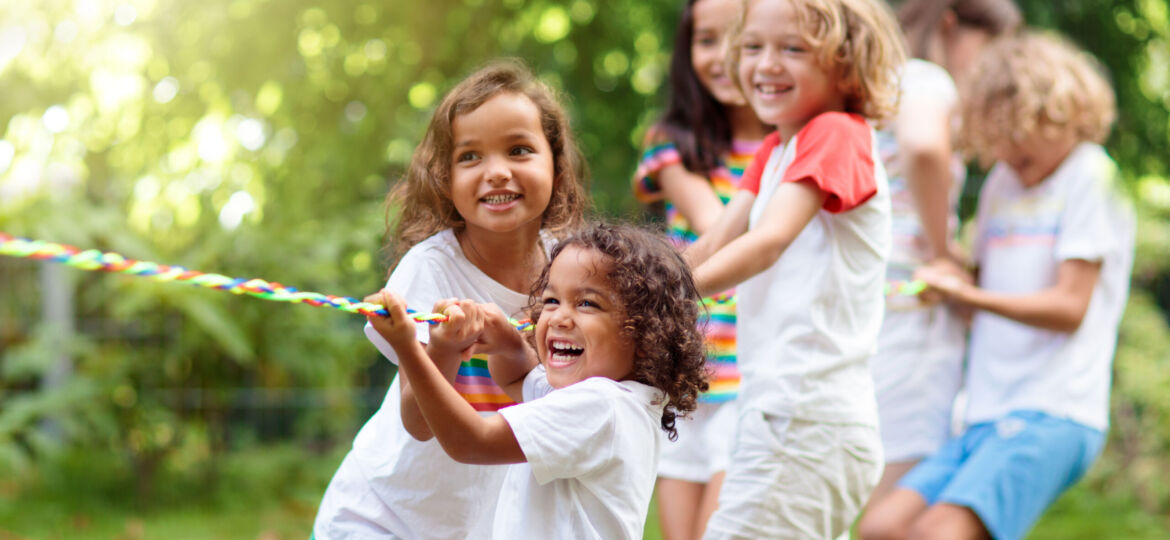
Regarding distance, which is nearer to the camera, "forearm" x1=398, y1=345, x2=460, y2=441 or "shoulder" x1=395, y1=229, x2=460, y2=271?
"forearm" x1=398, y1=345, x2=460, y2=441

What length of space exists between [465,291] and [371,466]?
351mm

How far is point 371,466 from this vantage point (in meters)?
2.04

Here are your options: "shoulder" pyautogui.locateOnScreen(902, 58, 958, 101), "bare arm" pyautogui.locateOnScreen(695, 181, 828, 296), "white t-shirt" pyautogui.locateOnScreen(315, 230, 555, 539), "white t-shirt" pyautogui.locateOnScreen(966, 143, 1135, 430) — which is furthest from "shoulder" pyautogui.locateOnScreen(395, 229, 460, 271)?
"white t-shirt" pyautogui.locateOnScreen(966, 143, 1135, 430)

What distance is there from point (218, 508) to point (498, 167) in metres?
4.52

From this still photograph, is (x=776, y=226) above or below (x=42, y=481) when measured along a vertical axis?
above

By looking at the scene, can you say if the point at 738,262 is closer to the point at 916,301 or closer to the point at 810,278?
the point at 810,278

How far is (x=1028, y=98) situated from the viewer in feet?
10.4

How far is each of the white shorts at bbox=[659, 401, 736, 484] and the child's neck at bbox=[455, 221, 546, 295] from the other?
0.81 meters

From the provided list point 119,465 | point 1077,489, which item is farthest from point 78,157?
point 1077,489

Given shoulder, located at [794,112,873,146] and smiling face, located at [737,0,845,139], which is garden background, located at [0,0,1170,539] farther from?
shoulder, located at [794,112,873,146]

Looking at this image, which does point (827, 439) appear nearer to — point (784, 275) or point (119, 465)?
point (784, 275)

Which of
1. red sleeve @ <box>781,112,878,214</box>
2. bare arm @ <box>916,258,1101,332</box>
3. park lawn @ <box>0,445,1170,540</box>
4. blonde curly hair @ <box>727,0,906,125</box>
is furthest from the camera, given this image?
park lawn @ <box>0,445,1170,540</box>

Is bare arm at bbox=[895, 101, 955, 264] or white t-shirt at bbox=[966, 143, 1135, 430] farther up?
bare arm at bbox=[895, 101, 955, 264]

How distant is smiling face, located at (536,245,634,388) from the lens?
74.2 inches
